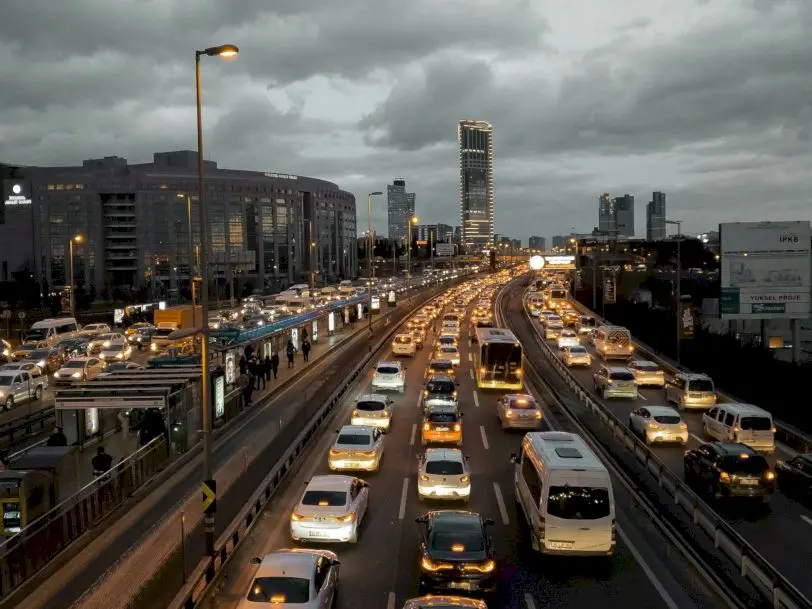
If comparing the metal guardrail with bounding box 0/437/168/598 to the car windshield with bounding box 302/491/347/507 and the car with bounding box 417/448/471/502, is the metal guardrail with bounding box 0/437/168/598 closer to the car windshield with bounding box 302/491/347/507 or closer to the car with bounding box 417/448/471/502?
the car windshield with bounding box 302/491/347/507

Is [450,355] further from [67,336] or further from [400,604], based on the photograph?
[400,604]

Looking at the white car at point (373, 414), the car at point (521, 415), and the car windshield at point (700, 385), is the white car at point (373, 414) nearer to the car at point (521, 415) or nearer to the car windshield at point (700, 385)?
the car at point (521, 415)

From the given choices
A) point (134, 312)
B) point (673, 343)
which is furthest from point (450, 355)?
point (134, 312)

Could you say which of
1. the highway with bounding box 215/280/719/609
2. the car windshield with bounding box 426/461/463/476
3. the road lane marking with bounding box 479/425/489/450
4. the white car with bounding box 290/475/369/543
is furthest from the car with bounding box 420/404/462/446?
the white car with bounding box 290/475/369/543

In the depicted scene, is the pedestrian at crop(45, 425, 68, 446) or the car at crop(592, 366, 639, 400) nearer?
the pedestrian at crop(45, 425, 68, 446)

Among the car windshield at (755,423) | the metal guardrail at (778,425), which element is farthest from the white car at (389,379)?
the car windshield at (755,423)

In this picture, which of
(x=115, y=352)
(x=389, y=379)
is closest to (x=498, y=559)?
(x=389, y=379)

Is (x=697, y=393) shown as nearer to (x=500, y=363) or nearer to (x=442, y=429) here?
(x=500, y=363)
